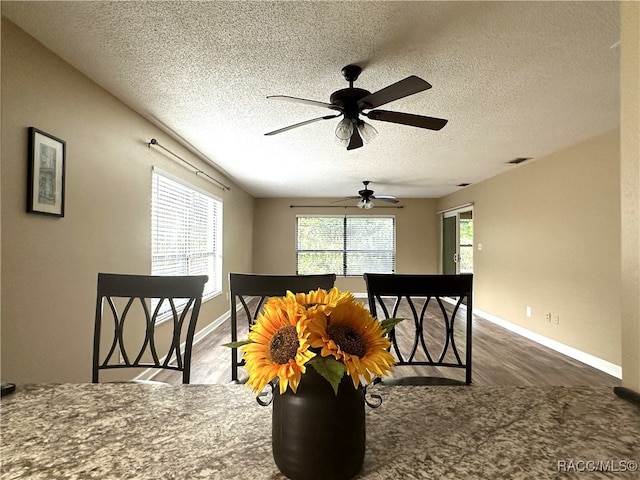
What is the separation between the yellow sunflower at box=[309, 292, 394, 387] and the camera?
53 centimetres

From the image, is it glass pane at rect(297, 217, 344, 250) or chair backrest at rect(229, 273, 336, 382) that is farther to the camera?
glass pane at rect(297, 217, 344, 250)

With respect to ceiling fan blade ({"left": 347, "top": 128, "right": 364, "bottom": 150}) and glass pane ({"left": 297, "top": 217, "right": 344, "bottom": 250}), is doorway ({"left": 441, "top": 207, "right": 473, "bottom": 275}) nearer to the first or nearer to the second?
glass pane ({"left": 297, "top": 217, "right": 344, "bottom": 250})

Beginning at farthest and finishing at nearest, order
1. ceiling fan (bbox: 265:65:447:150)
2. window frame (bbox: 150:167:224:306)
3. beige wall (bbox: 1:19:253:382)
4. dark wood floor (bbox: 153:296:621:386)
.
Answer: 1. window frame (bbox: 150:167:224:306)
2. dark wood floor (bbox: 153:296:621:386)
3. ceiling fan (bbox: 265:65:447:150)
4. beige wall (bbox: 1:19:253:382)

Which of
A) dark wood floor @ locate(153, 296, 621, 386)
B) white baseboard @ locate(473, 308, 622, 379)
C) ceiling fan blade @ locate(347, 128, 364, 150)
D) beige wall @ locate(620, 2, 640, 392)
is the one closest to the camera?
beige wall @ locate(620, 2, 640, 392)

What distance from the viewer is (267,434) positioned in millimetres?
711

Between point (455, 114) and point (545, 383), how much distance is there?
8.02 ft

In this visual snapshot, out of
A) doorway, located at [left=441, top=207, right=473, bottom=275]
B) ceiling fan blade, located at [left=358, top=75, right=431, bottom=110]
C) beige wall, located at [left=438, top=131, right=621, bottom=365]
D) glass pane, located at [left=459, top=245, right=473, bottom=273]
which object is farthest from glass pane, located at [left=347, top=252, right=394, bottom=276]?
ceiling fan blade, located at [left=358, top=75, right=431, bottom=110]

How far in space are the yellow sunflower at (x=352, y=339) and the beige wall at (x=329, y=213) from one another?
7563 mm

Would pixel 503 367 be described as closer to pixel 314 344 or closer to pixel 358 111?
pixel 358 111

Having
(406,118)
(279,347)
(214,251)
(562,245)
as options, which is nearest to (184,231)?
(214,251)

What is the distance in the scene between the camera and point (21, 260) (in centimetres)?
180

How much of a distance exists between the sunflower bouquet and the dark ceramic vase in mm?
29

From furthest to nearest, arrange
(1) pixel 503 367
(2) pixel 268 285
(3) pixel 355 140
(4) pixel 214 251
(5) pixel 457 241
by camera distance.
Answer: (5) pixel 457 241 → (4) pixel 214 251 → (1) pixel 503 367 → (3) pixel 355 140 → (2) pixel 268 285

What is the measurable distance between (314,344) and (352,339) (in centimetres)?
7
